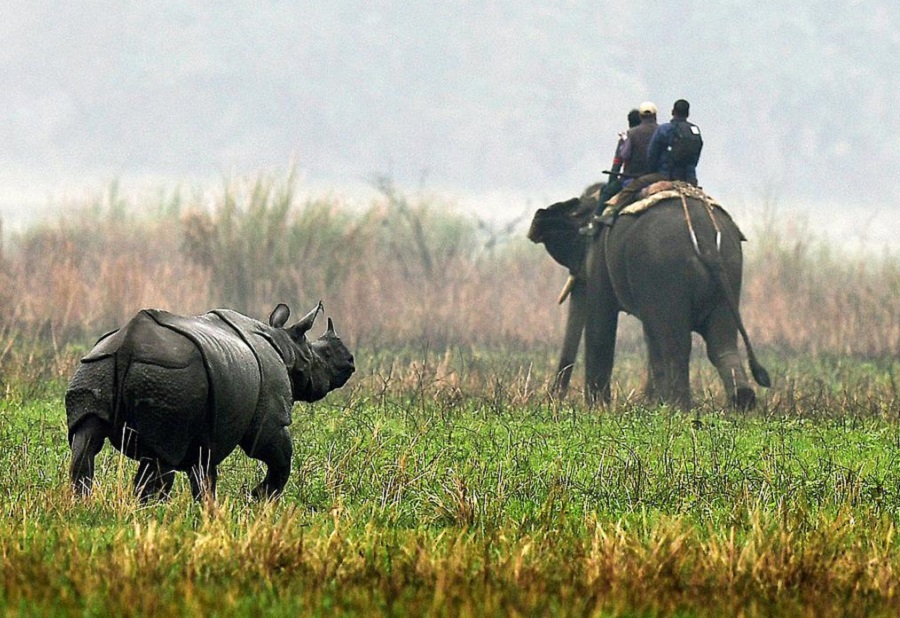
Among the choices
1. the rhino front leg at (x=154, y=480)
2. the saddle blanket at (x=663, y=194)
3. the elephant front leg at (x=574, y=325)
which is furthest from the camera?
the elephant front leg at (x=574, y=325)

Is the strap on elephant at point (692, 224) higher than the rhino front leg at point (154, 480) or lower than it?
higher

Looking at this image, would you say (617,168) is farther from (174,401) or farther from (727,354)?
(174,401)

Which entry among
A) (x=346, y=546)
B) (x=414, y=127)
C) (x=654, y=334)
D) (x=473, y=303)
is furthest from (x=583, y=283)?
(x=414, y=127)

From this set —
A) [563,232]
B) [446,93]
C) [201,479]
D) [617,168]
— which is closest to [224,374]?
[201,479]

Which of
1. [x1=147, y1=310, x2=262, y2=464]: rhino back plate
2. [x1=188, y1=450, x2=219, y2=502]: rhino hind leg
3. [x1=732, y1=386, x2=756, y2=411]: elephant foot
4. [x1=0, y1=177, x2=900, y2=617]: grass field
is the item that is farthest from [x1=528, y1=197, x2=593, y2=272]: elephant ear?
[x1=188, y1=450, x2=219, y2=502]: rhino hind leg

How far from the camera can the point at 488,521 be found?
949 centimetres

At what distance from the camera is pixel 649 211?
17.1 m

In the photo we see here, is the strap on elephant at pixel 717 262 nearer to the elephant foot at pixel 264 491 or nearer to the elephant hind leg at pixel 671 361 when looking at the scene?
the elephant hind leg at pixel 671 361

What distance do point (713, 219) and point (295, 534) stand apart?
30.1ft

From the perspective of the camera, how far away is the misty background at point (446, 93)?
325 feet

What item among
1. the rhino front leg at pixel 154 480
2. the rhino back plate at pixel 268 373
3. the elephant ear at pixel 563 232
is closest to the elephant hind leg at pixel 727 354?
the elephant ear at pixel 563 232

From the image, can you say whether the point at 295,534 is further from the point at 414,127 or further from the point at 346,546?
the point at 414,127

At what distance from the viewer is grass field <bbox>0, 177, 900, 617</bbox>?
293 inches

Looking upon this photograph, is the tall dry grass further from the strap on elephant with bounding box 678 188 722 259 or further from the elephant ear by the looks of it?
the strap on elephant with bounding box 678 188 722 259
